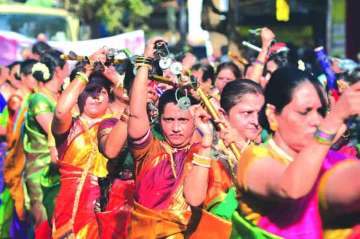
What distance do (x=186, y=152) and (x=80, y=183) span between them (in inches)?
59.7

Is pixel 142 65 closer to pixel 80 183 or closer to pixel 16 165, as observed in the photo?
pixel 80 183

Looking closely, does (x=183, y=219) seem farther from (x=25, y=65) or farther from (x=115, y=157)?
(x=25, y=65)

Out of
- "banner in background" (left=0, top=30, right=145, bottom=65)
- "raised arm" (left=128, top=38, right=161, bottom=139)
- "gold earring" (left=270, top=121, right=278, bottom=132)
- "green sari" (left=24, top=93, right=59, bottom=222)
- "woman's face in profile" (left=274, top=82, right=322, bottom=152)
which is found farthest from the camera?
"banner in background" (left=0, top=30, right=145, bottom=65)

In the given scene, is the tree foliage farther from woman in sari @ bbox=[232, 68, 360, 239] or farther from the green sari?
woman in sari @ bbox=[232, 68, 360, 239]

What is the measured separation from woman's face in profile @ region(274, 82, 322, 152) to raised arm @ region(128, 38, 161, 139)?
A: 5.40 feet

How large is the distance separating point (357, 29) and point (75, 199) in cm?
1530

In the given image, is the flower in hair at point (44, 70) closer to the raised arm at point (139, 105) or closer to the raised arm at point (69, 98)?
the raised arm at point (69, 98)

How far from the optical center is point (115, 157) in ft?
23.0

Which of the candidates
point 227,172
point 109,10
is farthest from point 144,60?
point 109,10

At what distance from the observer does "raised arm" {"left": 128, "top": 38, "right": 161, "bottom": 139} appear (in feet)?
20.9

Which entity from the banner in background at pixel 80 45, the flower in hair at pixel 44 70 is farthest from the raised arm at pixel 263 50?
the flower in hair at pixel 44 70

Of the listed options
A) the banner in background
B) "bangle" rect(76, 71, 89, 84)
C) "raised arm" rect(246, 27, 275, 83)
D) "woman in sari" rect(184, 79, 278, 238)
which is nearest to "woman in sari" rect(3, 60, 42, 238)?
the banner in background

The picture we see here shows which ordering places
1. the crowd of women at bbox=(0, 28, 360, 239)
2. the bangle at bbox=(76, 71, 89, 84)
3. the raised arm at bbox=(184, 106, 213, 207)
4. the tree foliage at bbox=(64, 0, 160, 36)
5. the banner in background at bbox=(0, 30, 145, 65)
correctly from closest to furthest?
the crowd of women at bbox=(0, 28, 360, 239) < the raised arm at bbox=(184, 106, 213, 207) < the bangle at bbox=(76, 71, 89, 84) < the banner in background at bbox=(0, 30, 145, 65) < the tree foliage at bbox=(64, 0, 160, 36)

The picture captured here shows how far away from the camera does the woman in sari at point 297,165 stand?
4426mm
